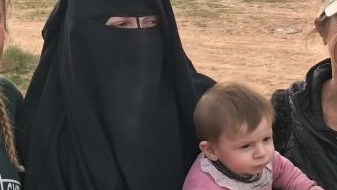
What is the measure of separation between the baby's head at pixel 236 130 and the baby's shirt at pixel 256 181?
0.04 meters

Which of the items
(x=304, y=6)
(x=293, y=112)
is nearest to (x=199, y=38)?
(x=304, y=6)

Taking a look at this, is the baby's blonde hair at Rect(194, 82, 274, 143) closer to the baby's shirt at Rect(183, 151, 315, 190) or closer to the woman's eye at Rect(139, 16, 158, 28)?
the baby's shirt at Rect(183, 151, 315, 190)

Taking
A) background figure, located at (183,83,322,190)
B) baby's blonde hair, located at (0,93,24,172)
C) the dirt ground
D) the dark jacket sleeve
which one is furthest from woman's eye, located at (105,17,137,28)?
the dirt ground

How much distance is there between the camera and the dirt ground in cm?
1009

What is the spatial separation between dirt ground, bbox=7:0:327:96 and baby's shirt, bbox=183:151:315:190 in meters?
6.49

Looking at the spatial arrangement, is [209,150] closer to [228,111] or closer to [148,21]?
[228,111]

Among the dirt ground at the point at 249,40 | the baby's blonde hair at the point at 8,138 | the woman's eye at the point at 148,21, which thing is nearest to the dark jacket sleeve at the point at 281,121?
the woman's eye at the point at 148,21

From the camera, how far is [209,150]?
2.58 meters

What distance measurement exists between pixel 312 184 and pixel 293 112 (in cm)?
30

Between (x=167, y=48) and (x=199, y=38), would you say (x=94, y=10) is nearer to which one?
(x=167, y=48)

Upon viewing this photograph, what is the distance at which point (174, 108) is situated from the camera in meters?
2.58

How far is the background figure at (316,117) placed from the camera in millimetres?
2619

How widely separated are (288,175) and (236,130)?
0.32 metres

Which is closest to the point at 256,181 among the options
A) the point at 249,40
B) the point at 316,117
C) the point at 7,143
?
the point at 316,117
